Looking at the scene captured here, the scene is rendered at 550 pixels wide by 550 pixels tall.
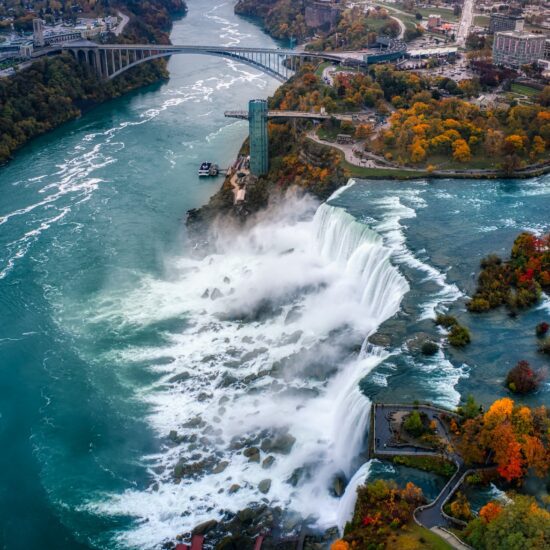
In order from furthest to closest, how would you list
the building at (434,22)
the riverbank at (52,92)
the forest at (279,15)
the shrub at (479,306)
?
the forest at (279,15)
the building at (434,22)
the riverbank at (52,92)
the shrub at (479,306)

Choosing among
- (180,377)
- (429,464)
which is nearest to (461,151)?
(180,377)

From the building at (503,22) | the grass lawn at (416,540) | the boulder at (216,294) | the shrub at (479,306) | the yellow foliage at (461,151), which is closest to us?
the grass lawn at (416,540)

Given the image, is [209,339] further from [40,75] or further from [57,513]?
[40,75]

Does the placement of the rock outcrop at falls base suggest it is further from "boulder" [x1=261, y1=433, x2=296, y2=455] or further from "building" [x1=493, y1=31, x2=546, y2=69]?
"building" [x1=493, y1=31, x2=546, y2=69]

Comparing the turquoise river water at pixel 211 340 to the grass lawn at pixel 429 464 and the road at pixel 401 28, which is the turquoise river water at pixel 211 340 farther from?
the road at pixel 401 28

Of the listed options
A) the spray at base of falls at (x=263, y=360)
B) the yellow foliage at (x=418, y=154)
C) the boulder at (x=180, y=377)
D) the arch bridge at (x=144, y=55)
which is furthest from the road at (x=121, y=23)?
the boulder at (x=180, y=377)

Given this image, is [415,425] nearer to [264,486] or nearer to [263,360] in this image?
[264,486]

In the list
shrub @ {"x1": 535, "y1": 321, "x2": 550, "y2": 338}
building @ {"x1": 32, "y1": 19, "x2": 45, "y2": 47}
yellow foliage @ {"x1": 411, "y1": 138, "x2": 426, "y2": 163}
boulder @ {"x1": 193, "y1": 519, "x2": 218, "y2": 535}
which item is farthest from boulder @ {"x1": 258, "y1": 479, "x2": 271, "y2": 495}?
building @ {"x1": 32, "y1": 19, "x2": 45, "y2": 47}
